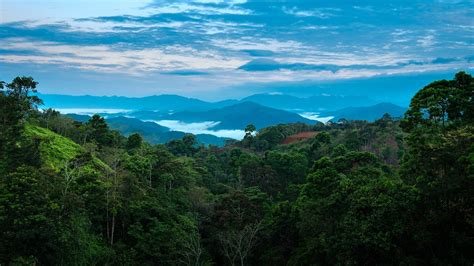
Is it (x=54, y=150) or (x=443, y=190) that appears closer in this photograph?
(x=443, y=190)

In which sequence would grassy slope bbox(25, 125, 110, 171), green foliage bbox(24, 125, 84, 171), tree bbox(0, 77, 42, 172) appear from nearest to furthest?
1. tree bbox(0, 77, 42, 172)
2. grassy slope bbox(25, 125, 110, 171)
3. green foliage bbox(24, 125, 84, 171)

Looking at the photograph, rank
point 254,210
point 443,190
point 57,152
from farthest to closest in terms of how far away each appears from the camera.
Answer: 1. point 57,152
2. point 254,210
3. point 443,190

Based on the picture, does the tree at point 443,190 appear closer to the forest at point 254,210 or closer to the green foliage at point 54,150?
the forest at point 254,210

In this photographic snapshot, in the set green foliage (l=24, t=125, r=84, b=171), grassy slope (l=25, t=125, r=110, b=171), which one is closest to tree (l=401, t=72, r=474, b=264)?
grassy slope (l=25, t=125, r=110, b=171)

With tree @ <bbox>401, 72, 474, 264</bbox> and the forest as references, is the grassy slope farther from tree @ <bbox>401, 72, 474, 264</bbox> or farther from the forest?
tree @ <bbox>401, 72, 474, 264</bbox>

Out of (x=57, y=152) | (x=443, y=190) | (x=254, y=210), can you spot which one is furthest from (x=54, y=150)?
(x=443, y=190)

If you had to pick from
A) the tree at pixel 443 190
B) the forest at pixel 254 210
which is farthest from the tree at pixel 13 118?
the tree at pixel 443 190

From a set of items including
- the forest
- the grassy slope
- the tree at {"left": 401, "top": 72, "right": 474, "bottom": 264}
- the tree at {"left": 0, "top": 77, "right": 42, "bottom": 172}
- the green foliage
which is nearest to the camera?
the tree at {"left": 401, "top": 72, "right": 474, "bottom": 264}

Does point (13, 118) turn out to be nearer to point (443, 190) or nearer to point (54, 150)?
point (54, 150)

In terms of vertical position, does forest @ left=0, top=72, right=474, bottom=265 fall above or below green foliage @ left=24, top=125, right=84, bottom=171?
below
